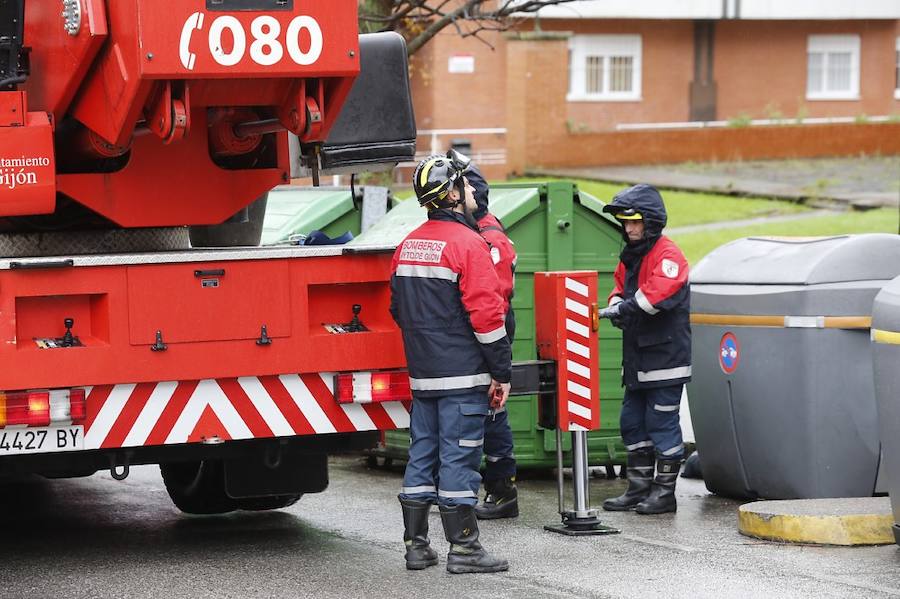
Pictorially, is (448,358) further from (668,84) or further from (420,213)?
(668,84)

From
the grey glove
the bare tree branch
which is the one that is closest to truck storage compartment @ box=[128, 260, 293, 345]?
the grey glove

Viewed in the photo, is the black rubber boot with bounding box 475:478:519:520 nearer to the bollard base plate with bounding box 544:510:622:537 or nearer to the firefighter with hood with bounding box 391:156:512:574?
the bollard base plate with bounding box 544:510:622:537

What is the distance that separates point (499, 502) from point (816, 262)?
1.95 meters

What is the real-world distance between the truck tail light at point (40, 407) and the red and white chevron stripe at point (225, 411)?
0.26 feet

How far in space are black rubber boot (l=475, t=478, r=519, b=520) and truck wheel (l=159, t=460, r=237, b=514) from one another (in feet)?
4.32

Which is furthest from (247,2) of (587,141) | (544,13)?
(544,13)

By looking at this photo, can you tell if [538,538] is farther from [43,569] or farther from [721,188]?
[721,188]

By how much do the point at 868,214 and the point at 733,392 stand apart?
12.7 metres

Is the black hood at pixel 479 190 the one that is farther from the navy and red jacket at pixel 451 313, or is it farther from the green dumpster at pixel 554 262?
the navy and red jacket at pixel 451 313

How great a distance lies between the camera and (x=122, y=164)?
6984 millimetres

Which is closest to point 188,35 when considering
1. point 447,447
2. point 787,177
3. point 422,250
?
point 422,250

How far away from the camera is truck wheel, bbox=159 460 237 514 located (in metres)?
8.05

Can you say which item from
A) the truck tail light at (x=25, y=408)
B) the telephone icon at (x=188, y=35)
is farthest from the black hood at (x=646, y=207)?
the truck tail light at (x=25, y=408)

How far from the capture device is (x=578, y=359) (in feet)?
24.4
